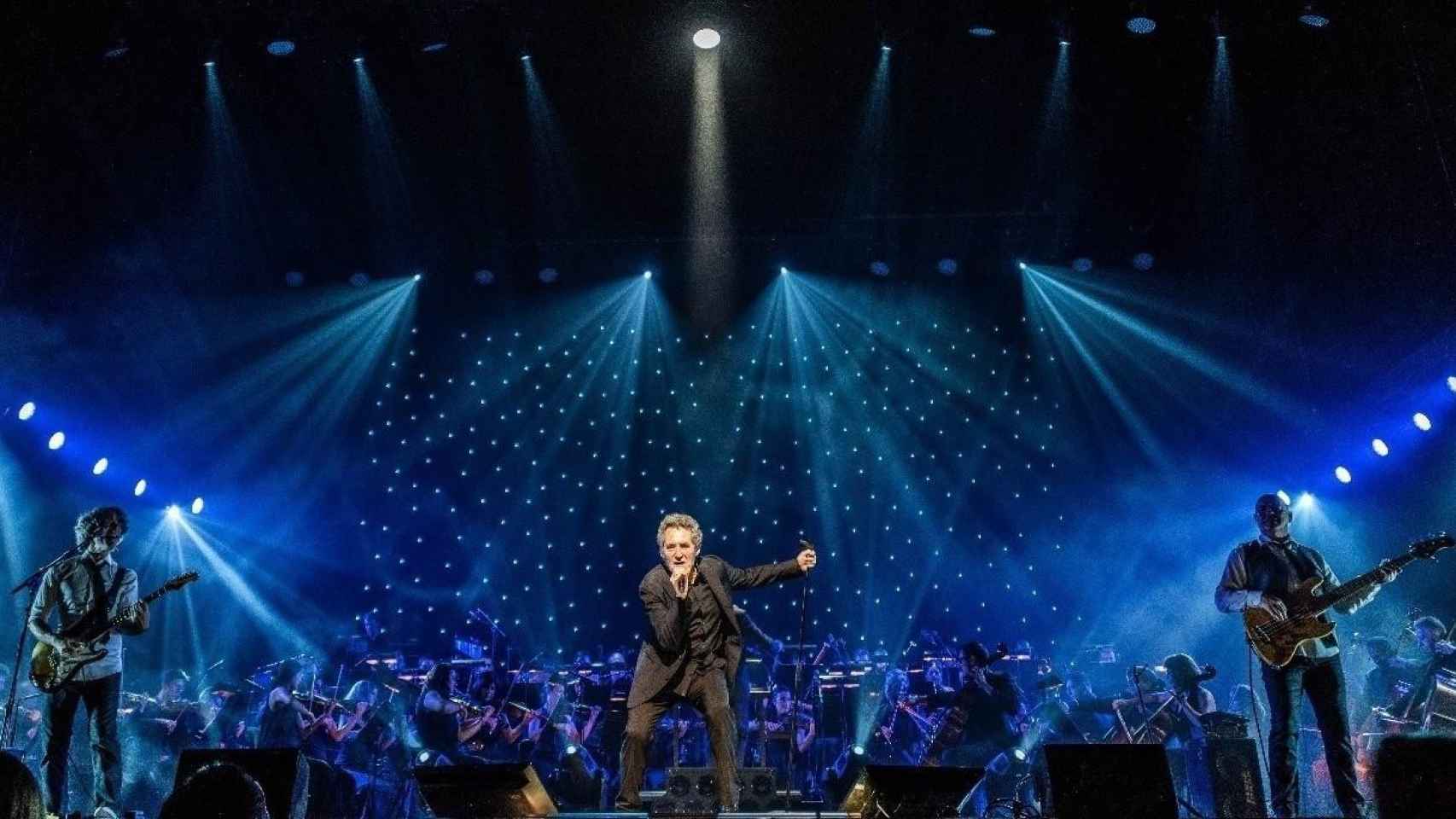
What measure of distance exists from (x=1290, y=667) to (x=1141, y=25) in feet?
18.1

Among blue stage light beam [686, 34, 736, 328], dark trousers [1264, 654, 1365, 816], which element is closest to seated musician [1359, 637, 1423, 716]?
dark trousers [1264, 654, 1365, 816]

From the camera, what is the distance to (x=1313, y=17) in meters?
8.50

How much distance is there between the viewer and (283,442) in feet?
46.8

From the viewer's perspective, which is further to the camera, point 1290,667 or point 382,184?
point 382,184

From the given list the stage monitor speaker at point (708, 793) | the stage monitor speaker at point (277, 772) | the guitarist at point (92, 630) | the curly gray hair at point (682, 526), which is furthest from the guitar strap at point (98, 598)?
the stage monitor speaker at point (708, 793)

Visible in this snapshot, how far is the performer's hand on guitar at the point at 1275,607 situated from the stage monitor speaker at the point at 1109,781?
1.90 m

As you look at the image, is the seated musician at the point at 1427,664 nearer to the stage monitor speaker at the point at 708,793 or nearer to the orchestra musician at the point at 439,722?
the stage monitor speaker at the point at 708,793

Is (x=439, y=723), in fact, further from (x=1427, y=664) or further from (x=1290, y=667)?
(x=1427, y=664)

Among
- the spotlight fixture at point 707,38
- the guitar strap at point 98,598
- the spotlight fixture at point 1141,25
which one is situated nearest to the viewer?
the guitar strap at point 98,598

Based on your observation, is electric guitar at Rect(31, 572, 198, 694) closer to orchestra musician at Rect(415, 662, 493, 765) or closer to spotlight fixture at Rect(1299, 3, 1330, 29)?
orchestra musician at Rect(415, 662, 493, 765)

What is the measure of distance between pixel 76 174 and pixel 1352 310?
1292cm

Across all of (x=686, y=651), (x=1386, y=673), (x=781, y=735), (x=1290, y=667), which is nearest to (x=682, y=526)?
(x=686, y=651)

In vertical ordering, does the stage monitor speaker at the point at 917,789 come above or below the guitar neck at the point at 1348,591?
below

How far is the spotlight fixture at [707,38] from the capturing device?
9414mm
